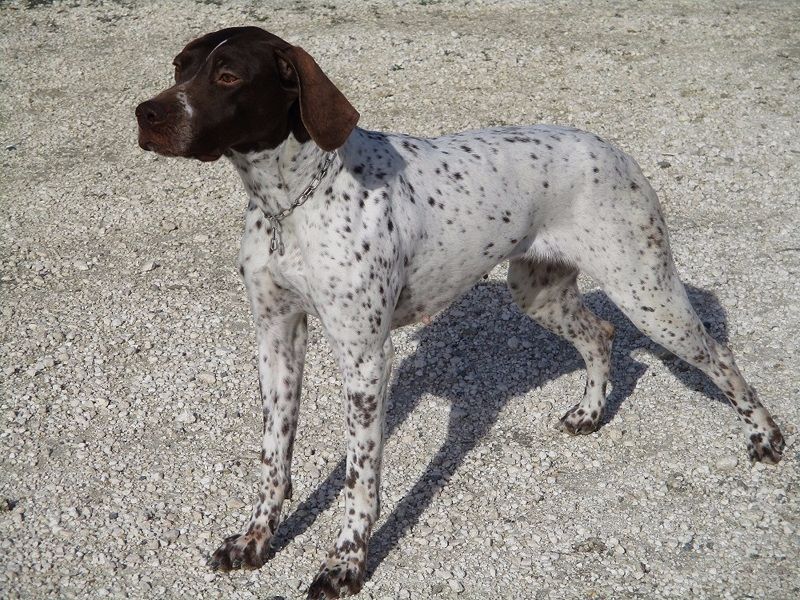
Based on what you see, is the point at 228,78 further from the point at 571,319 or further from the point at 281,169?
the point at 571,319

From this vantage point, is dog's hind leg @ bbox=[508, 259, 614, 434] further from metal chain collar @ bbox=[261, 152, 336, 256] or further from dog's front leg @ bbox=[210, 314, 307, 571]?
metal chain collar @ bbox=[261, 152, 336, 256]

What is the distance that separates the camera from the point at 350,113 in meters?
4.09

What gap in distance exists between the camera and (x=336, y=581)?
473 cm

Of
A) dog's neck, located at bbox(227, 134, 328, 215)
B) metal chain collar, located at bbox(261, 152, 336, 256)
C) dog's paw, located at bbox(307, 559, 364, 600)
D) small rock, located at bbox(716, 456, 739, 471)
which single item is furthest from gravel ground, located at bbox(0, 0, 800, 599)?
dog's neck, located at bbox(227, 134, 328, 215)

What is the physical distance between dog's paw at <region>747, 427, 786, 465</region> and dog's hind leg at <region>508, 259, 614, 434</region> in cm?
84

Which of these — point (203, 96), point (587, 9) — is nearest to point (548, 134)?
point (203, 96)

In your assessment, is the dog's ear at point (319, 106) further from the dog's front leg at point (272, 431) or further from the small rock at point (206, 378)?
the small rock at point (206, 378)

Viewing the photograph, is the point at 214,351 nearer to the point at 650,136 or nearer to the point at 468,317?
the point at 468,317

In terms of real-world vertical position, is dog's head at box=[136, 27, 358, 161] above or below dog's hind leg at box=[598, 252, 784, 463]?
above

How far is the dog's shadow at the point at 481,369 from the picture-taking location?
5.61 meters

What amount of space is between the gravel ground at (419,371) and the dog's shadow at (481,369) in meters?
0.02

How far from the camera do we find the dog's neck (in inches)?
168

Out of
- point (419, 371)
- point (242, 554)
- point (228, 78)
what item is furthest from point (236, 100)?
point (419, 371)

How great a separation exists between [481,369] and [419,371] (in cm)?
38
